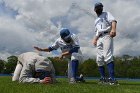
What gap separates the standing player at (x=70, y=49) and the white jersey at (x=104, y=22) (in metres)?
0.87

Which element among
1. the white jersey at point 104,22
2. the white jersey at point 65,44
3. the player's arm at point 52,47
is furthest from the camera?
the player's arm at point 52,47

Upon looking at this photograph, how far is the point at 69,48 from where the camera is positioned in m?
12.4

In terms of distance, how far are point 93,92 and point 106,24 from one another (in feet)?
16.9

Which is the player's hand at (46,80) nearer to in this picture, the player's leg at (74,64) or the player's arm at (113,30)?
the player's leg at (74,64)

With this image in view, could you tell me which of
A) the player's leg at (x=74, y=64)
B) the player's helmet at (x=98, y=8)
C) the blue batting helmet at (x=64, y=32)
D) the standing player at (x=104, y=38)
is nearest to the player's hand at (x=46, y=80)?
the player's leg at (x=74, y=64)

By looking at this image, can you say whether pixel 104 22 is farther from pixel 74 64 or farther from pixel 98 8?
pixel 74 64

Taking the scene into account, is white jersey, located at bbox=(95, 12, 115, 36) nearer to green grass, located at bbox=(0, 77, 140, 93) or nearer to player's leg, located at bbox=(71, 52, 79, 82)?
player's leg, located at bbox=(71, 52, 79, 82)

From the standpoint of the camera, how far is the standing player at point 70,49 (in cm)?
1182

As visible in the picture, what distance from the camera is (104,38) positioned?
11.8 m

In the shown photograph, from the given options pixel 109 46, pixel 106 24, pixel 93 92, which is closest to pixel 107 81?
pixel 109 46

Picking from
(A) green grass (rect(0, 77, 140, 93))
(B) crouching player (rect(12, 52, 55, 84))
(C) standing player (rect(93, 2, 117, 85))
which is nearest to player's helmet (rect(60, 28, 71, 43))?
(C) standing player (rect(93, 2, 117, 85))

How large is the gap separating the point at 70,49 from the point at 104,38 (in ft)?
4.29

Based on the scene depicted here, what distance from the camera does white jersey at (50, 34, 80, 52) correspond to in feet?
40.2

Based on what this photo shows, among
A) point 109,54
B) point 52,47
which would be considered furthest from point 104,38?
point 52,47
